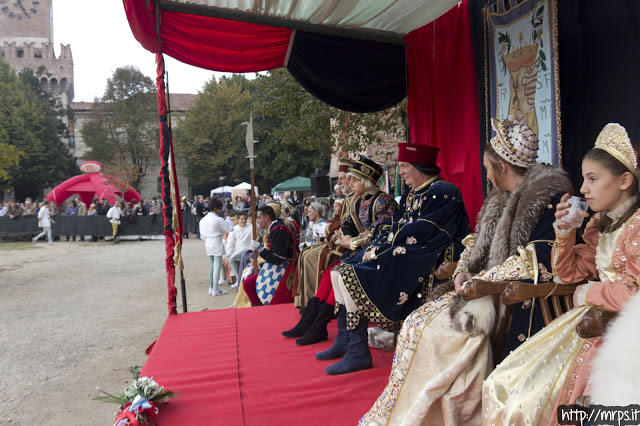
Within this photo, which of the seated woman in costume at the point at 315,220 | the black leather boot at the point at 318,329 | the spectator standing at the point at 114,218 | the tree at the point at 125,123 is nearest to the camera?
the black leather boot at the point at 318,329

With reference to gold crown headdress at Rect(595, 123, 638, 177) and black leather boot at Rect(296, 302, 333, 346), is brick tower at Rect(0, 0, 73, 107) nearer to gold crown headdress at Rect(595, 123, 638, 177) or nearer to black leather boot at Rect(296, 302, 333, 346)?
black leather boot at Rect(296, 302, 333, 346)

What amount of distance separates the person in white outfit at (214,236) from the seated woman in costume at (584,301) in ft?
22.6

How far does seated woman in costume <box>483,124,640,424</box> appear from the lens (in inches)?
72.5

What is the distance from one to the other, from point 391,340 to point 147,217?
17003 mm

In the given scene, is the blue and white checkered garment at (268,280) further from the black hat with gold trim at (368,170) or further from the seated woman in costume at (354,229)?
the black hat with gold trim at (368,170)

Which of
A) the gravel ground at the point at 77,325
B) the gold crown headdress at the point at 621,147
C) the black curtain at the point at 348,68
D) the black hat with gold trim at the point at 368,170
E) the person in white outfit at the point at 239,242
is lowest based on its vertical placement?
the gravel ground at the point at 77,325

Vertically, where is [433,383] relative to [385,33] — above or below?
below

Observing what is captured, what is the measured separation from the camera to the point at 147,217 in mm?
19312

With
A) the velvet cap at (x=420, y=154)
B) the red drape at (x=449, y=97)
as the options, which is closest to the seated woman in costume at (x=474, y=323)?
the velvet cap at (x=420, y=154)

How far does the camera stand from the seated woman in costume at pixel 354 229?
4105mm

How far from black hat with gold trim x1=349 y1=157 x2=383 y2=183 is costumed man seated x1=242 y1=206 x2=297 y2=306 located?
132cm

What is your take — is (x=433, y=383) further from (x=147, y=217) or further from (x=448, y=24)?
(x=147, y=217)

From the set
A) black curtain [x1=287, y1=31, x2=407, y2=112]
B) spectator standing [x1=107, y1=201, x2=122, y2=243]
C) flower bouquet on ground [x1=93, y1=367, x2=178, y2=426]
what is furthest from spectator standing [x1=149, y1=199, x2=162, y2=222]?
flower bouquet on ground [x1=93, y1=367, x2=178, y2=426]

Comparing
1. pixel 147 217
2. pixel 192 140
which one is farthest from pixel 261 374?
pixel 192 140
